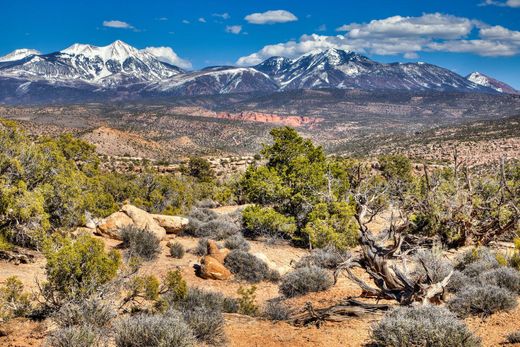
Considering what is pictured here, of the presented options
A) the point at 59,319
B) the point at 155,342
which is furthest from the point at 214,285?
the point at 155,342

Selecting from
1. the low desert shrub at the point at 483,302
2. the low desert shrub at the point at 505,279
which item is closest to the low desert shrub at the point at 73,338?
the low desert shrub at the point at 483,302

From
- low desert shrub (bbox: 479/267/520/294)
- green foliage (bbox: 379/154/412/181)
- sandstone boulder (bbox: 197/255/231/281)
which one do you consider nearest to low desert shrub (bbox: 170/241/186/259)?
sandstone boulder (bbox: 197/255/231/281)

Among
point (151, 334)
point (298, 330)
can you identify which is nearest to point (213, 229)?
point (298, 330)

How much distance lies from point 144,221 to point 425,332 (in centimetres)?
1432

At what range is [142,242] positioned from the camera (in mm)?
16703

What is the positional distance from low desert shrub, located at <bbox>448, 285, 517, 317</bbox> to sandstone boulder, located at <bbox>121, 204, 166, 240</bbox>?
12.5m

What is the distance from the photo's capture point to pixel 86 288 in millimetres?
9492

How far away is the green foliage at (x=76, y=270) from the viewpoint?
9469mm

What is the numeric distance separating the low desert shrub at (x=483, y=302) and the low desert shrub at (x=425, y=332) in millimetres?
2001

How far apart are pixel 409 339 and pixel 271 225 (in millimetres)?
14383

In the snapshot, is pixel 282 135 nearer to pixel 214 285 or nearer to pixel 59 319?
pixel 214 285

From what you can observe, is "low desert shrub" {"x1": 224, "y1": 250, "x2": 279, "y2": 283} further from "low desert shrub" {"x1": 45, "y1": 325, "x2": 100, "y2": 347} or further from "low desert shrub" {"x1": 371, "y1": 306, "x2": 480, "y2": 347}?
"low desert shrub" {"x1": 45, "y1": 325, "x2": 100, "y2": 347}

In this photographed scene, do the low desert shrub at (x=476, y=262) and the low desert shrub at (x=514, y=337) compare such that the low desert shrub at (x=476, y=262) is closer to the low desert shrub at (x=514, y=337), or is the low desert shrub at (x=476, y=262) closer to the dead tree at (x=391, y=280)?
the dead tree at (x=391, y=280)

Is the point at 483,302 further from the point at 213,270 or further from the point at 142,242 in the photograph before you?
the point at 142,242
